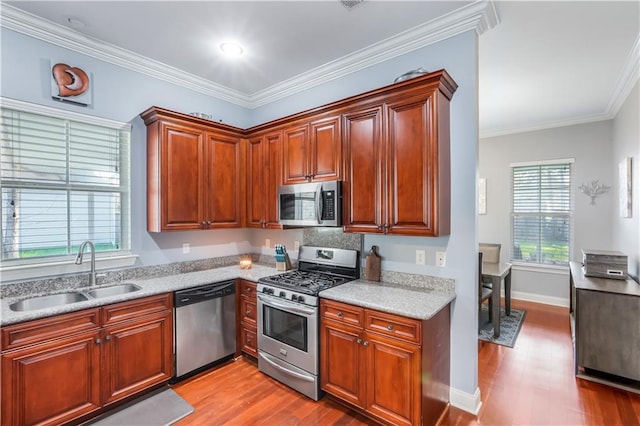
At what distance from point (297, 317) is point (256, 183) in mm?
1648

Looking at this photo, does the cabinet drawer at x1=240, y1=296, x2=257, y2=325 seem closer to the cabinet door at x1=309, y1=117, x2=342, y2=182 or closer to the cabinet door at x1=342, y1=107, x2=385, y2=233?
the cabinet door at x1=342, y1=107, x2=385, y2=233

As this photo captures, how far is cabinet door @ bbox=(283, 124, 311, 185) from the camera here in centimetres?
299

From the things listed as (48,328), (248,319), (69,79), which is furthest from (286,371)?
(69,79)

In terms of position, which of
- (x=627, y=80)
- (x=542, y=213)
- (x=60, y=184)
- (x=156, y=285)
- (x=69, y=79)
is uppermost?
(x=627, y=80)

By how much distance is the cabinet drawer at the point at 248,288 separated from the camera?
308 centimetres

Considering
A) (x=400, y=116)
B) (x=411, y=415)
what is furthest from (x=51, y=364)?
(x=400, y=116)

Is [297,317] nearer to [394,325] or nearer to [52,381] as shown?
[394,325]

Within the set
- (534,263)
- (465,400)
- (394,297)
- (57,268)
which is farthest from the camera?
(534,263)

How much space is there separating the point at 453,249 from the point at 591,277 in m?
2.05

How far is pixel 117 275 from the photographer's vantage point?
9.37ft

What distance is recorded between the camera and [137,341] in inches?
97.4

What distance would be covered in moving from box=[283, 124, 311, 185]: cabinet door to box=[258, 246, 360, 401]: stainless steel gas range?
0.80 metres

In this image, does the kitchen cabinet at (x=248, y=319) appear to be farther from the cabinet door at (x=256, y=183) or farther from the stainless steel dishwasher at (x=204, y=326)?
the cabinet door at (x=256, y=183)

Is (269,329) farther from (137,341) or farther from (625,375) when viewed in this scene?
(625,375)
